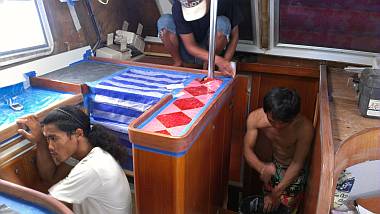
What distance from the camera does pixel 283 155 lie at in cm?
188

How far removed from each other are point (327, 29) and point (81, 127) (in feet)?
5.49

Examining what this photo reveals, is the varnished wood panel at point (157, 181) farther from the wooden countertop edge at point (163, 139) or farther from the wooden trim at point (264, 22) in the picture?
the wooden trim at point (264, 22)

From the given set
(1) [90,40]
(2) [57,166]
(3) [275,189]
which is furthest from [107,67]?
(3) [275,189]

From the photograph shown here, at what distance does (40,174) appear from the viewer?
1264 mm

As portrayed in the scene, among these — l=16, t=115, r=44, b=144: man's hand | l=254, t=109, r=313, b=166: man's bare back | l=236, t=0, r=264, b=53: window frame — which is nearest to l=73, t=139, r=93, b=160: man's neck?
l=16, t=115, r=44, b=144: man's hand

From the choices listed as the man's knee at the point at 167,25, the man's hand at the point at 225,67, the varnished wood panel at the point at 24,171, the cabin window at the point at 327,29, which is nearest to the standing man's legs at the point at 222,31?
the man's hand at the point at 225,67

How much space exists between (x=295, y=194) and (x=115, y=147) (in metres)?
1.10

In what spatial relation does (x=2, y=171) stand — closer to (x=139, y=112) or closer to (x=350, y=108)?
(x=139, y=112)

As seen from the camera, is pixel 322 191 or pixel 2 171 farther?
pixel 2 171

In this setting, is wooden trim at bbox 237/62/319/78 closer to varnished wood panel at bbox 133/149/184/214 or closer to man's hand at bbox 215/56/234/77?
man's hand at bbox 215/56/234/77

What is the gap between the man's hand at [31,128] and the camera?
116cm

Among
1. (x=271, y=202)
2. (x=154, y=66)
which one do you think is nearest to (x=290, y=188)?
(x=271, y=202)

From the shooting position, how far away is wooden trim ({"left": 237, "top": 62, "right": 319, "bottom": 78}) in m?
2.23

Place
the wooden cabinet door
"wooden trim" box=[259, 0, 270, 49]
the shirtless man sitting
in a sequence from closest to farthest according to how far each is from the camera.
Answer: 1. the shirtless man sitting
2. "wooden trim" box=[259, 0, 270, 49]
3. the wooden cabinet door
